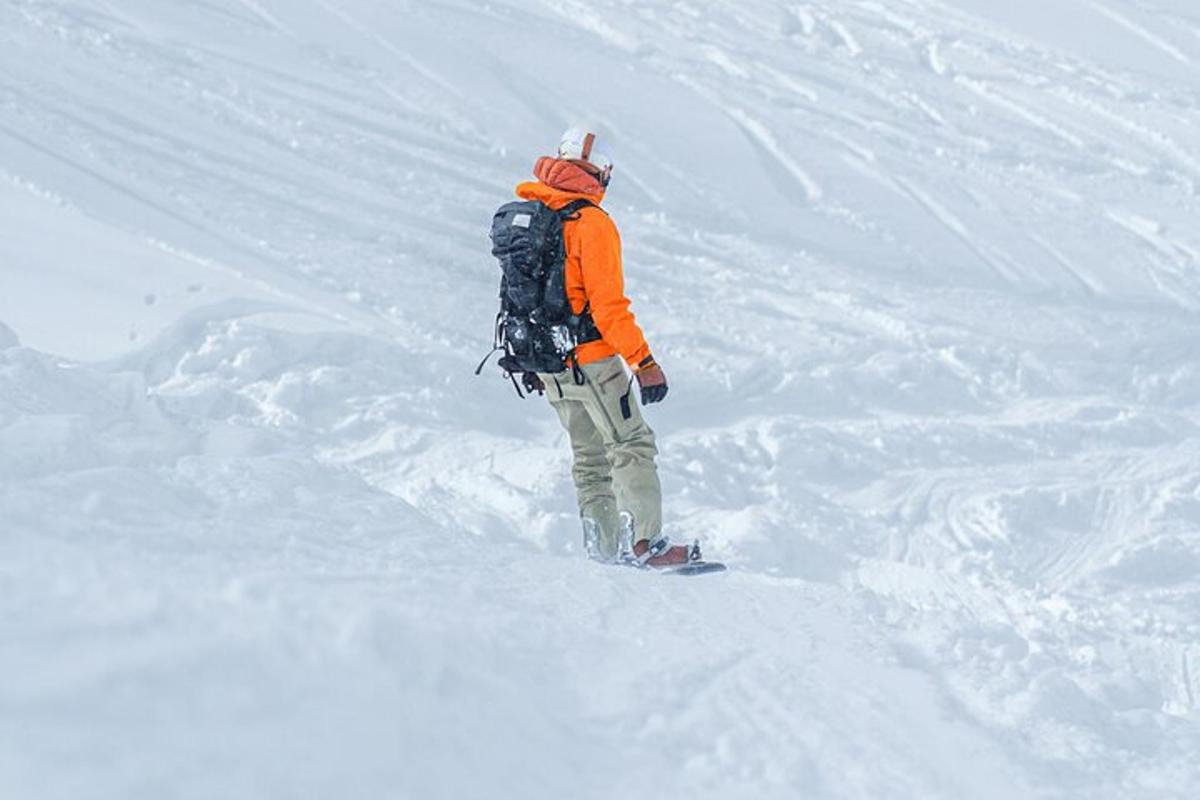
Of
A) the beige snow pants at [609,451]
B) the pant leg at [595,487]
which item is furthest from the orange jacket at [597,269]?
the pant leg at [595,487]

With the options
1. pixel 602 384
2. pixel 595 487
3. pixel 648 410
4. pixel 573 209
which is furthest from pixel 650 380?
pixel 648 410

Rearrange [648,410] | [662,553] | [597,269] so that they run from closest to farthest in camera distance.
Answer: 1. [597,269]
2. [662,553]
3. [648,410]

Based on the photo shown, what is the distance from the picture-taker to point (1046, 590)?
23.7 feet

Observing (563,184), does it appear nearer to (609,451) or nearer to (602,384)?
(602,384)

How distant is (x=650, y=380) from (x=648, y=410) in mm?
4020

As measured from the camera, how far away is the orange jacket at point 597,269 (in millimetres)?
4441

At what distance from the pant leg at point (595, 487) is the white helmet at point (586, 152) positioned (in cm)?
96

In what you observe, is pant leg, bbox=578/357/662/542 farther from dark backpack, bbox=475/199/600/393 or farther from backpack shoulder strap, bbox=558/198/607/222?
backpack shoulder strap, bbox=558/198/607/222

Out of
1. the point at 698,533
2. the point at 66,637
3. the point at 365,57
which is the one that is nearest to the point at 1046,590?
the point at 698,533

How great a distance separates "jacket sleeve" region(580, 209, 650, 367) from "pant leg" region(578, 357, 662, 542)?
0.72 feet

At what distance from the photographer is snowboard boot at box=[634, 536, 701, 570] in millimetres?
4801

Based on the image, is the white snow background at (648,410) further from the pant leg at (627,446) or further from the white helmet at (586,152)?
the white helmet at (586,152)

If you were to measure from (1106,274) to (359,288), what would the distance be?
5633 millimetres

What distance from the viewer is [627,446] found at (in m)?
4.84
